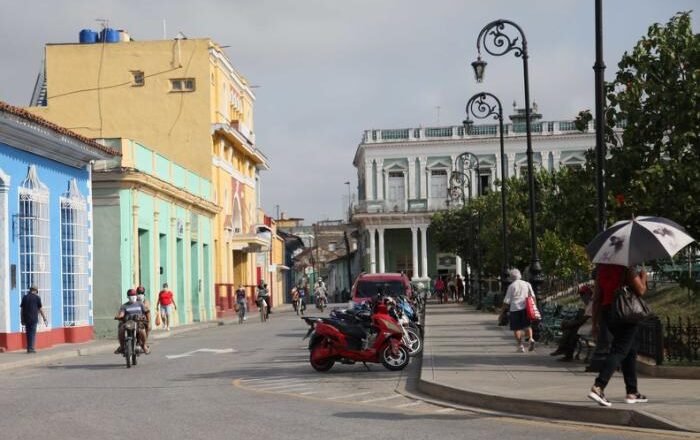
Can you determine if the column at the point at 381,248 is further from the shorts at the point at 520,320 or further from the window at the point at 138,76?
the shorts at the point at 520,320

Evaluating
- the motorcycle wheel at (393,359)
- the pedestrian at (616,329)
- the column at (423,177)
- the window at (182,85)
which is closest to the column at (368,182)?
the column at (423,177)

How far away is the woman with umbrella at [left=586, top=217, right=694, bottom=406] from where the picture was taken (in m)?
12.2

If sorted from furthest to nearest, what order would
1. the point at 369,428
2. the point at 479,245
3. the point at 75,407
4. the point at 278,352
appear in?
the point at 479,245, the point at 278,352, the point at 75,407, the point at 369,428

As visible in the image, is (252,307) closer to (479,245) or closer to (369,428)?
(479,245)

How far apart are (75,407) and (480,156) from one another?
250 ft

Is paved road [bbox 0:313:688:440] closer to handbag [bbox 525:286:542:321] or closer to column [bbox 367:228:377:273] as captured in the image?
handbag [bbox 525:286:542:321]

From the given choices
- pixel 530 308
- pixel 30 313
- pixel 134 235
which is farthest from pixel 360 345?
pixel 134 235

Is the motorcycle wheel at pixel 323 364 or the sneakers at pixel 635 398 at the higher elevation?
the sneakers at pixel 635 398

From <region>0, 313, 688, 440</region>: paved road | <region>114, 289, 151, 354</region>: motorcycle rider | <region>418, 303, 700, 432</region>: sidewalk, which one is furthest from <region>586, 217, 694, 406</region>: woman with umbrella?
<region>114, 289, 151, 354</region>: motorcycle rider

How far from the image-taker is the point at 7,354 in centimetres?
2772

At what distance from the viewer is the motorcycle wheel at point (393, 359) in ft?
63.8

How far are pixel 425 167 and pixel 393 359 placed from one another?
71377 mm

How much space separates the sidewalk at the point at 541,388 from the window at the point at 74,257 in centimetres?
→ 1378

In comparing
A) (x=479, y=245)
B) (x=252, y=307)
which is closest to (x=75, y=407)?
(x=479, y=245)
